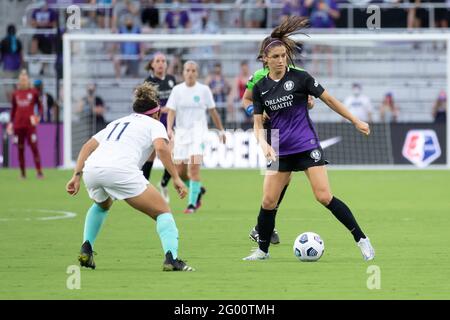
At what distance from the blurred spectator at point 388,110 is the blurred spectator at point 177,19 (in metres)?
6.19

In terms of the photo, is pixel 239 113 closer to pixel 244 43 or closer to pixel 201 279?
pixel 244 43

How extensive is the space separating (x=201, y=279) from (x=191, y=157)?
8.11m

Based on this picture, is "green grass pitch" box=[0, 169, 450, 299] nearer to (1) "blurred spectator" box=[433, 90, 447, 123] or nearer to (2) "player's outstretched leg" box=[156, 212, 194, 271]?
(2) "player's outstretched leg" box=[156, 212, 194, 271]

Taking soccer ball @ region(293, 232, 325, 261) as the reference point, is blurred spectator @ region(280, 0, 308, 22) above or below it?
above

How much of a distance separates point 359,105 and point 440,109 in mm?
2163

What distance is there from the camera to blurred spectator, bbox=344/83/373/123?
3102cm

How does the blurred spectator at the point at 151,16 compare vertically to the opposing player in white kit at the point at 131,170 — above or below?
above

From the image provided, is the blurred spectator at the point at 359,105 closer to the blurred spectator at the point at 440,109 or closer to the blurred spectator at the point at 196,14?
the blurred spectator at the point at 440,109

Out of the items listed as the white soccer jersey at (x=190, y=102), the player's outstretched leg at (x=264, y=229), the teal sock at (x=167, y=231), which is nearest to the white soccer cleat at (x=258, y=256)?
the player's outstretched leg at (x=264, y=229)

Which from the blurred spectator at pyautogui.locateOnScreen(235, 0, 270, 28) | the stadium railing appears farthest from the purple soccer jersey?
the blurred spectator at pyautogui.locateOnScreen(235, 0, 270, 28)

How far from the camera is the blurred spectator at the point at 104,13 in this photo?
33.8 m

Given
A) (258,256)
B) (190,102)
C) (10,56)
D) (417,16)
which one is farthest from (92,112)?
(258,256)

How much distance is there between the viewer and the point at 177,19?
33688mm
